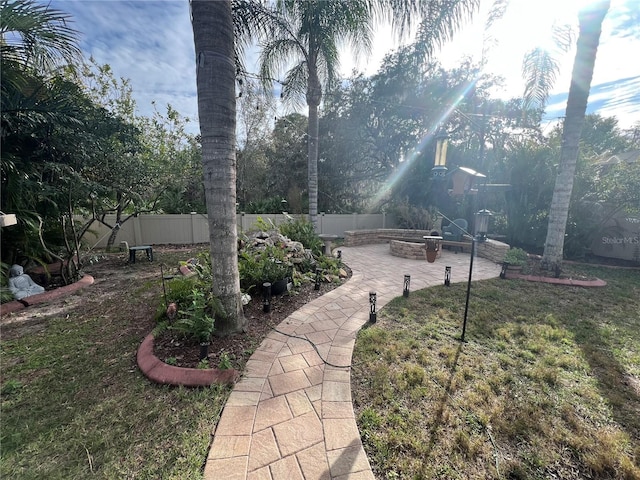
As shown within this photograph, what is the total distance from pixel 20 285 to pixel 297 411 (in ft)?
16.8

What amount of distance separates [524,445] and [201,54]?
403 cm

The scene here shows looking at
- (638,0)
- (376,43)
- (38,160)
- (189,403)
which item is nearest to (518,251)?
(638,0)

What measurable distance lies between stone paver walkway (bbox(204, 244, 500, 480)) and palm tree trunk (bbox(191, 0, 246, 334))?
1.07 metres

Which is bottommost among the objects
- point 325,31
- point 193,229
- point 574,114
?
point 193,229

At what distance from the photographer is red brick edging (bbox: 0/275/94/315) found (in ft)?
12.0

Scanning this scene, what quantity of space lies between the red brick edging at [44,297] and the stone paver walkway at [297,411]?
152 inches

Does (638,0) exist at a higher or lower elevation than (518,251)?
higher

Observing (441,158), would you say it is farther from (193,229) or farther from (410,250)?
(193,229)

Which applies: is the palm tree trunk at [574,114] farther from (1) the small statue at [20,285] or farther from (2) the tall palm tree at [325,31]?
(1) the small statue at [20,285]

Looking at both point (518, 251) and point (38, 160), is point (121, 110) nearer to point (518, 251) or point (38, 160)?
point (38, 160)

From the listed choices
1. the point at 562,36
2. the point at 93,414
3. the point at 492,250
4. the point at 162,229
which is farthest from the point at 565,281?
the point at 162,229

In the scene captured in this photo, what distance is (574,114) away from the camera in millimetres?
5113

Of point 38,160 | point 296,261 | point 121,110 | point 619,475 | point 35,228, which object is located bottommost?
point 619,475

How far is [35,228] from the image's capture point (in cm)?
405
